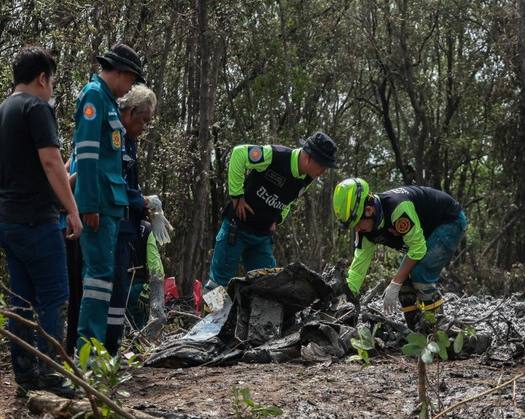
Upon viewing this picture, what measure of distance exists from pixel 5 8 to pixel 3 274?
17.8 feet


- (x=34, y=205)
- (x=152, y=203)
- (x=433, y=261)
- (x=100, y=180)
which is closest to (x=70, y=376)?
(x=34, y=205)

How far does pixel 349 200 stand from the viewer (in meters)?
6.63

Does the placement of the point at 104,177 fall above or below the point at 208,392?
above

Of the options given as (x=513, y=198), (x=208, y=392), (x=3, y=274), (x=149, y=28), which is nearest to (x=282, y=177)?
(x=208, y=392)

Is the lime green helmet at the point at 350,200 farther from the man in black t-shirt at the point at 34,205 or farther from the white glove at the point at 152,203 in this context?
the man in black t-shirt at the point at 34,205

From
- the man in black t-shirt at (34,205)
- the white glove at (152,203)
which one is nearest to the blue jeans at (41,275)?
the man in black t-shirt at (34,205)

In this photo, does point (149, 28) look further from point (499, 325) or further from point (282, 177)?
point (499, 325)

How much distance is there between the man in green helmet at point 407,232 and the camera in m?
6.73

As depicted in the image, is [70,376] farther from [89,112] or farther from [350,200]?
[350,200]

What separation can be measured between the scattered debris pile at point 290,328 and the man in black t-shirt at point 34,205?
157cm

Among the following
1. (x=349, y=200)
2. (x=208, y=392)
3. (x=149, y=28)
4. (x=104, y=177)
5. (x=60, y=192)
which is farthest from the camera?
(x=149, y=28)

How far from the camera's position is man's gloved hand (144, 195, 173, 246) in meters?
6.57

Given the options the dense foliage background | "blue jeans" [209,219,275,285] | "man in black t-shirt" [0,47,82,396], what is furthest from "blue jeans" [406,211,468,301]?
the dense foliage background

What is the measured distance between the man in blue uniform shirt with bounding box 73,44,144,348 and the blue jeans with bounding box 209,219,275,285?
2.14 meters
